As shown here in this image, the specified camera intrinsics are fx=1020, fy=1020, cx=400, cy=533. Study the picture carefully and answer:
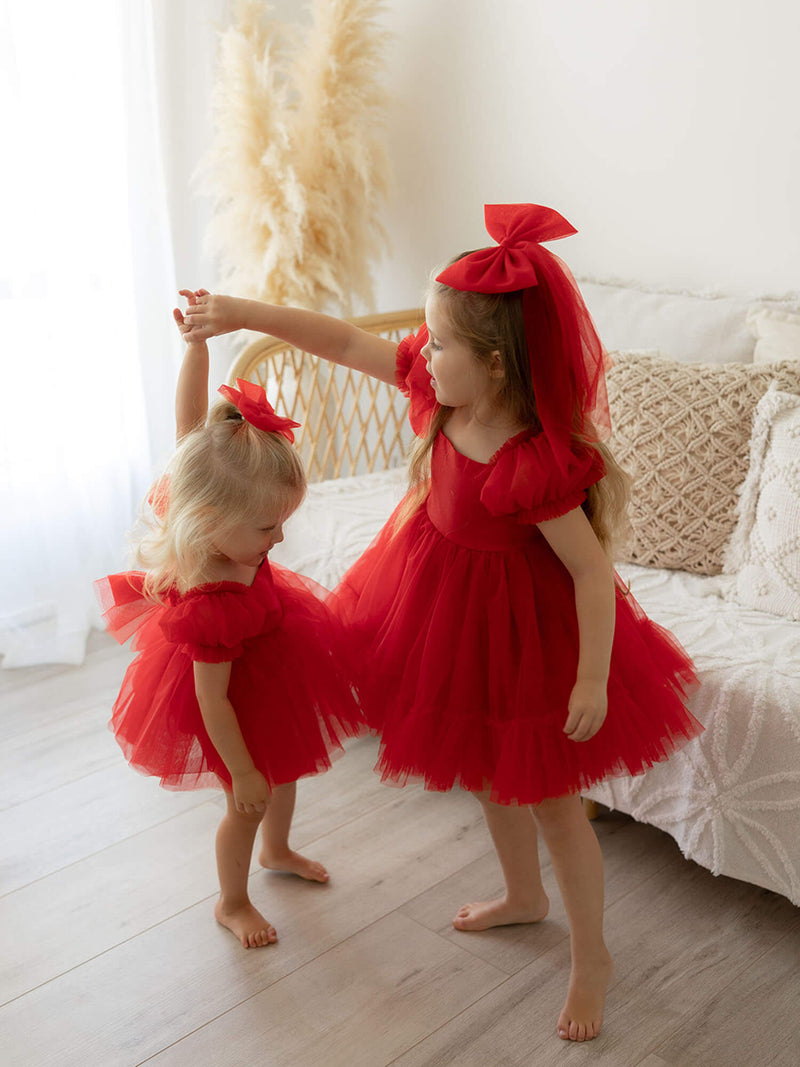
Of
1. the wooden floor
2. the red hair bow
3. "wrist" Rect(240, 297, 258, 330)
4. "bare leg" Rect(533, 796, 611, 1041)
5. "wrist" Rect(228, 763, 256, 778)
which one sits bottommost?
the wooden floor

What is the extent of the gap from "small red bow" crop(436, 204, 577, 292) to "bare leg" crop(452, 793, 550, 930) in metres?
0.72

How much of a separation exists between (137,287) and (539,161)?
39.9 inches

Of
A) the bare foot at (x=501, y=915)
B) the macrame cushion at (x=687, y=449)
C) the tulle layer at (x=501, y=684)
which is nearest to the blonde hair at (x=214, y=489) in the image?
the tulle layer at (x=501, y=684)

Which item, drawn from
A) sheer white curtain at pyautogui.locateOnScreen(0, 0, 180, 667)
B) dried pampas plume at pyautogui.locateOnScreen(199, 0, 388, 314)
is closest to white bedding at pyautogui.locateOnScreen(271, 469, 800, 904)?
dried pampas plume at pyautogui.locateOnScreen(199, 0, 388, 314)

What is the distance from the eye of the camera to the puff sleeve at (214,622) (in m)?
1.24

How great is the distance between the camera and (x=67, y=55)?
226cm

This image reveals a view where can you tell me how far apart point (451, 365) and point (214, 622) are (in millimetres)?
419

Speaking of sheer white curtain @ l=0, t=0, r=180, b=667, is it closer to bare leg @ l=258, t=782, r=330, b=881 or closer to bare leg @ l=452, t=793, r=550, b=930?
bare leg @ l=258, t=782, r=330, b=881

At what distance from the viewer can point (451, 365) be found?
1.19 m

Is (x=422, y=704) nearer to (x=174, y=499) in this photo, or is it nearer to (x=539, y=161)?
(x=174, y=499)

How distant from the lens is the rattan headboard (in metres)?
2.20

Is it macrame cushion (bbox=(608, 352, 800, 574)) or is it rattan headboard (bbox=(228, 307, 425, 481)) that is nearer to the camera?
macrame cushion (bbox=(608, 352, 800, 574))

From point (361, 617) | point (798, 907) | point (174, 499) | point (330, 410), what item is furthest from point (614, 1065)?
point (330, 410)

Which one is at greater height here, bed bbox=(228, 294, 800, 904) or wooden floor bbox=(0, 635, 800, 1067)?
bed bbox=(228, 294, 800, 904)
